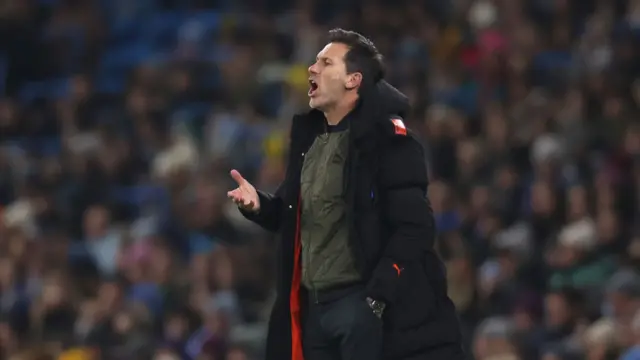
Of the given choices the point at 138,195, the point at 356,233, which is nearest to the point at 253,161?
the point at 138,195

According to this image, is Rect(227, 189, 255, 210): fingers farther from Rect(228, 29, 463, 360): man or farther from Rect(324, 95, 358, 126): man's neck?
Rect(324, 95, 358, 126): man's neck

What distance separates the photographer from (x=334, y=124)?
6.07 meters

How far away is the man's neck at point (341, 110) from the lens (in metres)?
6.03

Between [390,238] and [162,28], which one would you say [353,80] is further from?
[162,28]

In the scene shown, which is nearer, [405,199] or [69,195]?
[405,199]

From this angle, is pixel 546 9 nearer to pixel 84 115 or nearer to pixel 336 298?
pixel 84 115

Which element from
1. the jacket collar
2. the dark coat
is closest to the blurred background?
the dark coat

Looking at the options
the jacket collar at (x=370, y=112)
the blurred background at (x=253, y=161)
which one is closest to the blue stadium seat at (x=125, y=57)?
the blurred background at (x=253, y=161)

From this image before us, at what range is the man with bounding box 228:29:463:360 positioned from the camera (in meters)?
5.89

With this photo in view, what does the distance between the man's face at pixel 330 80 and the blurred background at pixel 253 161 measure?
148 inches

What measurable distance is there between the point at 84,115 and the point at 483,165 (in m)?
4.23

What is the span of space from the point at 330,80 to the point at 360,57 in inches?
6.1

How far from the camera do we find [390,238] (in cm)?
594

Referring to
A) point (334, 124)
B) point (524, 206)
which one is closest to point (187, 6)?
point (524, 206)
